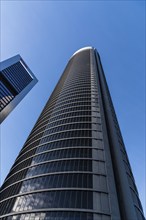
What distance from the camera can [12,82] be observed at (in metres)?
148

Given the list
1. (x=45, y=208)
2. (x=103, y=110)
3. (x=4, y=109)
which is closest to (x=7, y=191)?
(x=45, y=208)

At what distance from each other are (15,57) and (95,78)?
3727 inches

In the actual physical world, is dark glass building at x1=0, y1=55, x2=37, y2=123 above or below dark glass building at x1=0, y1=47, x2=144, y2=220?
above

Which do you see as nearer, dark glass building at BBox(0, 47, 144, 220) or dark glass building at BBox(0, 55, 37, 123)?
dark glass building at BBox(0, 47, 144, 220)

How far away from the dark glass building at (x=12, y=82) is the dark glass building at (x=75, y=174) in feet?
222

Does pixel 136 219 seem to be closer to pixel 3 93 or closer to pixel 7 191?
pixel 7 191

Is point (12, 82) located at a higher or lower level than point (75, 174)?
higher

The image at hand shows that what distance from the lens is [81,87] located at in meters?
85.9

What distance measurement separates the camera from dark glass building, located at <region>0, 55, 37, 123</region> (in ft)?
433

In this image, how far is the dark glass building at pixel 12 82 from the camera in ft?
433

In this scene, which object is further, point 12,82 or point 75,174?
point 12,82

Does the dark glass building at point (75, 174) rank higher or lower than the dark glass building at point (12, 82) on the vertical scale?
lower

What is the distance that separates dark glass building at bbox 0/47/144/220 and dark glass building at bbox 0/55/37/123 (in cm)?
6769

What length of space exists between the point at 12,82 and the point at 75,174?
11804 cm
